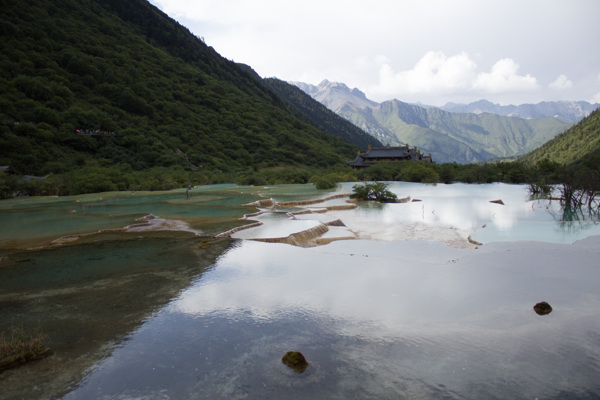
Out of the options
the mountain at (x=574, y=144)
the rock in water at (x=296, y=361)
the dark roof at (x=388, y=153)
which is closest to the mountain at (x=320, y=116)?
the mountain at (x=574, y=144)

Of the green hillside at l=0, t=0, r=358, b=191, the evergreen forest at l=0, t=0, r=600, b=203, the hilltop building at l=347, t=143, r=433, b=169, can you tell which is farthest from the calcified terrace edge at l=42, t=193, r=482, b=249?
the hilltop building at l=347, t=143, r=433, b=169

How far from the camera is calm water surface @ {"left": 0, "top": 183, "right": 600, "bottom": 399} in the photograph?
5254 millimetres

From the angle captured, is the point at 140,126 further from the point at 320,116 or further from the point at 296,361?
the point at 320,116

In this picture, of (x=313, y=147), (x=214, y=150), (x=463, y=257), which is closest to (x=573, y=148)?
(x=313, y=147)

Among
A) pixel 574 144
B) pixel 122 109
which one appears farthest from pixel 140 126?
pixel 574 144

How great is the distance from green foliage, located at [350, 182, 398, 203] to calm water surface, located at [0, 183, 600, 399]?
12.5m

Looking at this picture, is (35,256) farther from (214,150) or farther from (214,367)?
(214,150)

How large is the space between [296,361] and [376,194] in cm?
2347

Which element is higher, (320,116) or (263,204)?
(320,116)

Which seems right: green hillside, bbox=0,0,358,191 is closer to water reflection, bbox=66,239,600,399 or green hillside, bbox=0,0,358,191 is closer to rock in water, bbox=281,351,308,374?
water reflection, bbox=66,239,600,399

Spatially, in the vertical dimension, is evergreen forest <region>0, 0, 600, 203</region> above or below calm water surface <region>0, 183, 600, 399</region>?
above

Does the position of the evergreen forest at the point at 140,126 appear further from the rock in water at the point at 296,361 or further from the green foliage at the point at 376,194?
the rock in water at the point at 296,361

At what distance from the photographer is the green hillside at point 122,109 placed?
46688 mm

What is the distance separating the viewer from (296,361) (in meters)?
5.64
